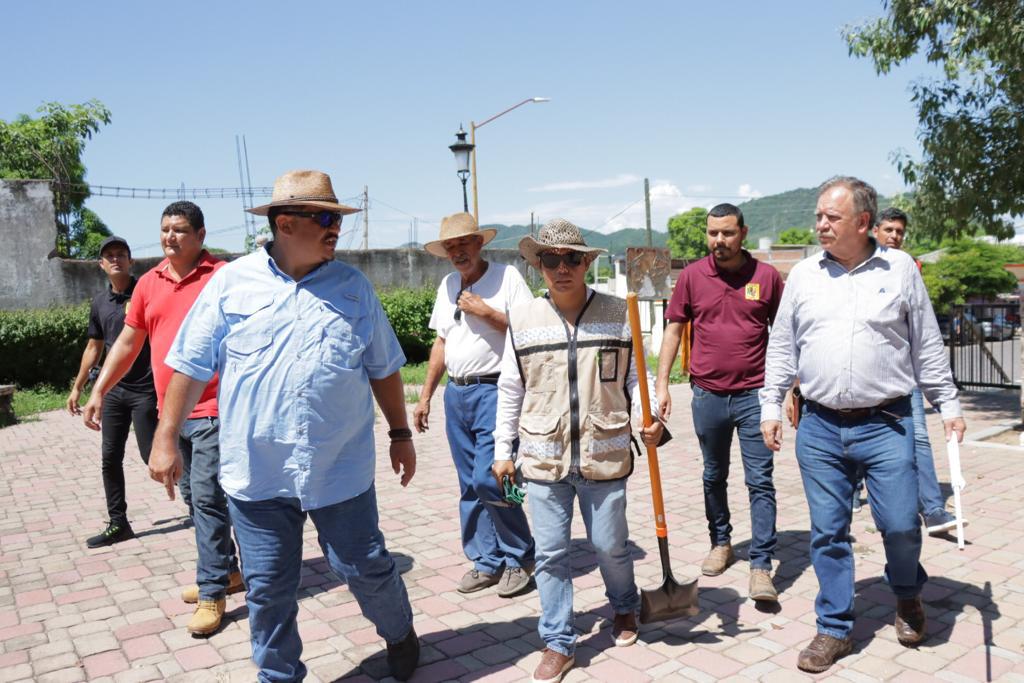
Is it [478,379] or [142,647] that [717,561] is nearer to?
[478,379]

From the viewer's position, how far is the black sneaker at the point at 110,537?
20.0 feet

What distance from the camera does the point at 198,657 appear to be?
13.3ft

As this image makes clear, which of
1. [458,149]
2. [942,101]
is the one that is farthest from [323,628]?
[458,149]

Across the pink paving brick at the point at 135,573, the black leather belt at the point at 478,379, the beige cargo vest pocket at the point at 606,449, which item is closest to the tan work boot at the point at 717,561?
the beige cargo vest pocket at the point at 606,449

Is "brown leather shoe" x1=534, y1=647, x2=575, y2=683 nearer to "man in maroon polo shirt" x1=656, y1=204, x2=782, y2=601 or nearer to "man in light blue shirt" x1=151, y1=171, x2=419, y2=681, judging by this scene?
"man in light blue shirt" x1=151, y1=171, x2=419, y2=681

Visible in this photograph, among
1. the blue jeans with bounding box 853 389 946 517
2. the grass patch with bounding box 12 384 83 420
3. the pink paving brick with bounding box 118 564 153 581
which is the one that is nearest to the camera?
the blue jeans with bounding box 853 389 946 517

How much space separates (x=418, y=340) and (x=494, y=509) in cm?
1679

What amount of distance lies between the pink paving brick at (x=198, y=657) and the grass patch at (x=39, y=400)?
10.4 meters

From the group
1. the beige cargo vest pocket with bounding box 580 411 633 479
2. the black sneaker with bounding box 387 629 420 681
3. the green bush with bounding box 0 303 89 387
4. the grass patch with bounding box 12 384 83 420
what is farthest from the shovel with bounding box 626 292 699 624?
the green bush with bounding box 0 303 89 387

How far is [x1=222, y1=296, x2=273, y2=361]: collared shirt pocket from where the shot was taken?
3.32m

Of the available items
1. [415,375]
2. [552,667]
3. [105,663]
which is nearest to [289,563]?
[552,667]

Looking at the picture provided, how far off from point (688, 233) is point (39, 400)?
14540 cm

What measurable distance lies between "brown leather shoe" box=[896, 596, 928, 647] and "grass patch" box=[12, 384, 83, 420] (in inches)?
495

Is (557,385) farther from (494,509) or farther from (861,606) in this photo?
(861,606)
